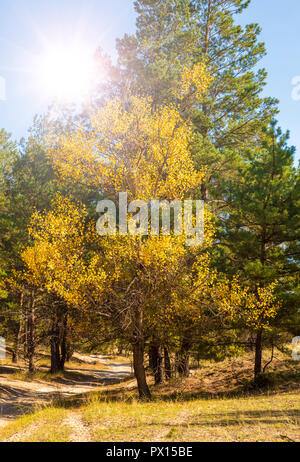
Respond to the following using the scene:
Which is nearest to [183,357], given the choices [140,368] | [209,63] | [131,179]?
[140,368]

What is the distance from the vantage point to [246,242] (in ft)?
38.3

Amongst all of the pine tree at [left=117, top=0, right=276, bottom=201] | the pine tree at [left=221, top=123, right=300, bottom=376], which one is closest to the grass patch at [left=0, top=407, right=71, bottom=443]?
the pine tree at [left=221, top=123, right=300, bottom=376]

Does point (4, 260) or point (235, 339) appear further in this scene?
point (4, 260)

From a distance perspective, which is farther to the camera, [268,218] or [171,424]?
[268,218]

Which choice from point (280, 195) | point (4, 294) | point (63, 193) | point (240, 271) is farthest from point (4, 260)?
point (280, 195)

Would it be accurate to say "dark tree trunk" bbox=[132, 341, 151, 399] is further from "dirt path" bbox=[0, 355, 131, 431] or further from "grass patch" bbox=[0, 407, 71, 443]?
"dirt path" bbox=[0, 355, 131, 431]

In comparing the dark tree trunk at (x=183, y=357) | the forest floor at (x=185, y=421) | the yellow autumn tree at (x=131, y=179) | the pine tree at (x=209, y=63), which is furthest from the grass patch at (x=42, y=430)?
the pine tree at (x=209, y=63)

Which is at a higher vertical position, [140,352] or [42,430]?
[140,352]

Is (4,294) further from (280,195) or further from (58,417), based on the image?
(280,195)

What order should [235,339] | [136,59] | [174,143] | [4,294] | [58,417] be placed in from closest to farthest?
1. [58,417]
2. [174,143]
3. [235,339]
4. [136,59]
5. [4,294]

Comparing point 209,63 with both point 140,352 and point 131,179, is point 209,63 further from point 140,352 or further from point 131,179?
point 140,352

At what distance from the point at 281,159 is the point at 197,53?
29.2 ft

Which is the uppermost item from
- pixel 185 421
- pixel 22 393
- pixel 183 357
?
Answer: pixel 185 421

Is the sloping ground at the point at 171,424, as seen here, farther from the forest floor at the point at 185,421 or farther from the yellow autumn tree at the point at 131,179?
the yellow autumn tree at the point at 131,179
